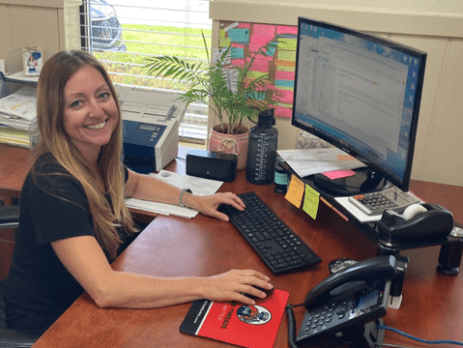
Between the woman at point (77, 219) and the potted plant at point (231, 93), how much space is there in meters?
0.41

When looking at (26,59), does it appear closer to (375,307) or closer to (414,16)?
(414,16)

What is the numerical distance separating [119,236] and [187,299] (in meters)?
0.42

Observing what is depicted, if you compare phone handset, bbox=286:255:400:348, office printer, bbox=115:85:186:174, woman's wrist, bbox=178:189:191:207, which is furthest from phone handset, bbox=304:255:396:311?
office printer, bbox=115:85:186:174

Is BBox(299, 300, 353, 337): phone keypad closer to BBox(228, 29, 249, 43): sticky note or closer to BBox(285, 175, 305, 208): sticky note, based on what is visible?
BBox(285, 175, 305, 208): sticky note

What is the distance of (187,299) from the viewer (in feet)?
3.55

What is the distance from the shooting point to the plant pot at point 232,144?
1.84 metres

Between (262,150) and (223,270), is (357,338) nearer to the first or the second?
(223,270)

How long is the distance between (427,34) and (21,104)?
1.67 meters

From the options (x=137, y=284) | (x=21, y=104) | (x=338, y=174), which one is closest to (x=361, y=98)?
(x=338, y=174)

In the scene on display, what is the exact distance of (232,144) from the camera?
184 centimetres

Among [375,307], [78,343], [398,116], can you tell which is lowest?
[78,343]

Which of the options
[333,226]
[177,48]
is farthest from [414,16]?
[177,48]

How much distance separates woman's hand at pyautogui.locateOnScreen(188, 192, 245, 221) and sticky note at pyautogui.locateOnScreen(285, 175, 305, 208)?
0.16 metres

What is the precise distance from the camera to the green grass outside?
229 cm
